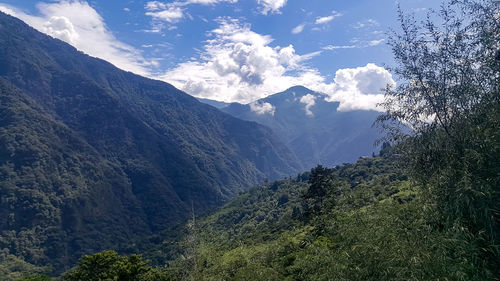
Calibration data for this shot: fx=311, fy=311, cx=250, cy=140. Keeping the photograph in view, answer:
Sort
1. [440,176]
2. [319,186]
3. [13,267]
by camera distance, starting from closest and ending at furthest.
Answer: [440,176] < [319,186] < [13,267]

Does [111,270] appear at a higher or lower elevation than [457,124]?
lower

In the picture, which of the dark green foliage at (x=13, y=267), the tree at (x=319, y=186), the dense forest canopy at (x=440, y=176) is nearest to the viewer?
the dense forest canopy at (x=440, y=176)

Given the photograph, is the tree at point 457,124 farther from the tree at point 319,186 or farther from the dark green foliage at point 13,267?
the dark green foliage at point 13,267

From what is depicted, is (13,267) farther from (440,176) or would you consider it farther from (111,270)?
(440,176)

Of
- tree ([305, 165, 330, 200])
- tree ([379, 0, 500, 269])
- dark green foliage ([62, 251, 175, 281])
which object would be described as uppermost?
tree ([379, 0, 500, 269])

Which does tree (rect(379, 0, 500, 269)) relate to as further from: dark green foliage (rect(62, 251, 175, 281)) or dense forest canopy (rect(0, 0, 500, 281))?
dark green foliage (rect(62, 251, 175, 281))

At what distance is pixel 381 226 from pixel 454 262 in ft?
16.2

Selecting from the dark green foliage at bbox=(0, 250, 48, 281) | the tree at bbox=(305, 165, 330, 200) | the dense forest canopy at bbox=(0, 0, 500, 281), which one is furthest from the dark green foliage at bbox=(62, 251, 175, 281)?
the dark green foliage at bbox=(0, 250, 48, 281)

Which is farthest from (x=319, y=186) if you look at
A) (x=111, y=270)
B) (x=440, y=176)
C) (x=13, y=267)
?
(x=13, y=267)

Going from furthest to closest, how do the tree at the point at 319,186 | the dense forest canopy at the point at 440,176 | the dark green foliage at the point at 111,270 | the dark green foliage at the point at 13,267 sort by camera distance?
the dark green foliage at the point at 13,267 → the tree at the point at 319,186 → the dark green foliage at the point at 111,270 → the dense forest canopy at the point at 440,176

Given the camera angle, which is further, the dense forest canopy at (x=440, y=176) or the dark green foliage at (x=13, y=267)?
the dark green foliage at (x=13, y=267)

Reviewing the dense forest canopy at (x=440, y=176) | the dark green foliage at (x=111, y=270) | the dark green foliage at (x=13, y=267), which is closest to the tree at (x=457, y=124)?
the dense forest canopy at (x=440, y=176)

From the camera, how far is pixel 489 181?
1356 centimetres

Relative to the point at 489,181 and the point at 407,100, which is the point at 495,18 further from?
the point at 489,181
